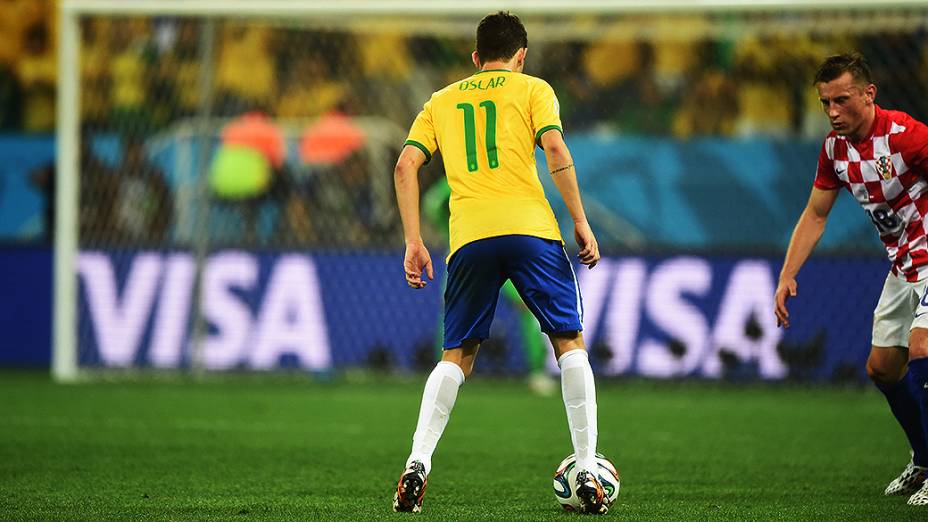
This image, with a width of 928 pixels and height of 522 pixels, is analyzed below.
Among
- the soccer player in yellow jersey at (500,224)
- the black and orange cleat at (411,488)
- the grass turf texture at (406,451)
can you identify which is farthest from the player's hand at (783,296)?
the black and orange cleat at (411,488)

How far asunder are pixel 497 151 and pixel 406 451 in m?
2.78

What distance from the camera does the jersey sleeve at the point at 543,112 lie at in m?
5.35

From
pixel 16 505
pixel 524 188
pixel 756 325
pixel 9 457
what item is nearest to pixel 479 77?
pixel 524 188

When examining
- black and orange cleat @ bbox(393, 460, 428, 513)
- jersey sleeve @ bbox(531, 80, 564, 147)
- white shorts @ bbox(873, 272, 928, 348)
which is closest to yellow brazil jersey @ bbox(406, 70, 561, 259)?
jersey sleeve @ bbox(531, 80, 564, 147)

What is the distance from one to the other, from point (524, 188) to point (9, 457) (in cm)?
327

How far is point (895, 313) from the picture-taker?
5.92 metres

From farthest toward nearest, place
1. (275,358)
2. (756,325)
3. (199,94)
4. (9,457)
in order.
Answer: (199,94)
(275,358)
(756,325)
(9,457)

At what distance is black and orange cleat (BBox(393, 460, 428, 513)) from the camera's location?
5230 millimetres

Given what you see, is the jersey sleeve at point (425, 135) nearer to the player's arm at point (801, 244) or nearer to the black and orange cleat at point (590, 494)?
the black and orange cleat at point (590, 494)

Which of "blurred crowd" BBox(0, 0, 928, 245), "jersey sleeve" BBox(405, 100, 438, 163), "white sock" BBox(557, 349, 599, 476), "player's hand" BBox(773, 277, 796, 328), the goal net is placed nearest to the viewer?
"white sock" BBox(557, 349, 599, 476)

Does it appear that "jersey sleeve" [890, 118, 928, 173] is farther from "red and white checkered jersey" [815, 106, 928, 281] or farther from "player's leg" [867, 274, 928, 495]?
"player's leg" [867, 274, 928, 495]

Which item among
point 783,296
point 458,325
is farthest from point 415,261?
point 783,296

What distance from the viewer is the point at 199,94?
13.7 m

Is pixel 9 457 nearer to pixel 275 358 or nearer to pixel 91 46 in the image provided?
pixel 275 358
